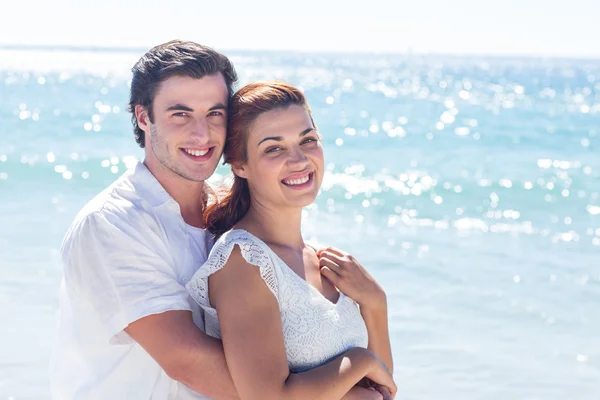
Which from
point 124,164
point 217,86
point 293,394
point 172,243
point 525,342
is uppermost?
point 217,86

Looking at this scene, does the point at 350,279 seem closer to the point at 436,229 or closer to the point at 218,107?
the point at 218,107

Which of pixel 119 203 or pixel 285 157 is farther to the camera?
pixel 285 157

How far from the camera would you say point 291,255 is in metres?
3.39

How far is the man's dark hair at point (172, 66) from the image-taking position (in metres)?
3.37

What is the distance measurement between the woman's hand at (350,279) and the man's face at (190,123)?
57 centimetres

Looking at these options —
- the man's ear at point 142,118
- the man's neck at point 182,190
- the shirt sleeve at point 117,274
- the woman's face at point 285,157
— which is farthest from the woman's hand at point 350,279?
the man's ear at point 142,118

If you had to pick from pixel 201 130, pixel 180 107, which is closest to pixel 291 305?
pixel 201 130

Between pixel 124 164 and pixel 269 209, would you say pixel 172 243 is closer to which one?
pixel 269 209

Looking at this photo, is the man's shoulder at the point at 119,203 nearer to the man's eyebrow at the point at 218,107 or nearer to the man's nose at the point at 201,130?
the man's nose at the point at 201,130

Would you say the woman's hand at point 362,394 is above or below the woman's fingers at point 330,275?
below

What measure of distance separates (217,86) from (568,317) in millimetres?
5629

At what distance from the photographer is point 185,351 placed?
3.00 m

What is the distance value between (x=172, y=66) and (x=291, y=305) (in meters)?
0.99

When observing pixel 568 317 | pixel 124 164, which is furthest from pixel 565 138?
pixel 568 317
